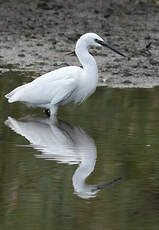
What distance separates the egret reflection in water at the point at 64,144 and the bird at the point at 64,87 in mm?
313

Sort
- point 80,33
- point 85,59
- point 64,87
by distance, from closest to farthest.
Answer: point 64,87 < point 85,59 < point 80,33

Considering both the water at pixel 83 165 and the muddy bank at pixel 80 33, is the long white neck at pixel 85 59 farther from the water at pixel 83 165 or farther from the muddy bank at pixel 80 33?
the muddy bank at pixel 80 33

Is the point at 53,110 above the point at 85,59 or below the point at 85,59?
below

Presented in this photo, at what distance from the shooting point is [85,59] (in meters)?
10.5

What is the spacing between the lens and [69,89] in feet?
33.4

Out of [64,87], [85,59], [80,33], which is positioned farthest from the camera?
[80,33]

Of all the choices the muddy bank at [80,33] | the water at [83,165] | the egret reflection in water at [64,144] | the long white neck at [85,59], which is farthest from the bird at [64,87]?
the muddy bank at [80,33]

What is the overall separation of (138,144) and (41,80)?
2.51 meters

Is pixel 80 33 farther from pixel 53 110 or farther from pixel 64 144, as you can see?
pixel 64 144

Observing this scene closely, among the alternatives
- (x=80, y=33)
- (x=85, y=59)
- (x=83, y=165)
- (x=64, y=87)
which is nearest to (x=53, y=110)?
(x=64, y=87)

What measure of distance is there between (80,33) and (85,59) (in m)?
5.78

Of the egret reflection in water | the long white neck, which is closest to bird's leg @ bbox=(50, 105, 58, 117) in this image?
the egret reflection in water

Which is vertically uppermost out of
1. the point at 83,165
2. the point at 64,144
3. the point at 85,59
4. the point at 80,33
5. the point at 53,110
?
the point at 85,59

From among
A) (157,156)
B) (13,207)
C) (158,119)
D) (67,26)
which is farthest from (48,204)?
(67,26)
